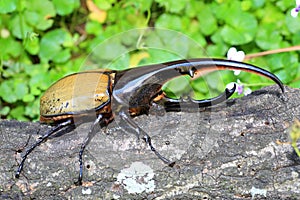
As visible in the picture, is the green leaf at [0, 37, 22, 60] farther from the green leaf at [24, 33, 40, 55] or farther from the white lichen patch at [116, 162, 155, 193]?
the white lichen patch at [116, 162, 155, 193]

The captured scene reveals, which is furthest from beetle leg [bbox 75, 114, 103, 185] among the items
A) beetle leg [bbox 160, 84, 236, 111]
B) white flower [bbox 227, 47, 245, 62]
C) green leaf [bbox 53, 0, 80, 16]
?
green leaf [bbox 53, 0, 80, 16]

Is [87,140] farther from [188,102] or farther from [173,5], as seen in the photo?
[173,5]

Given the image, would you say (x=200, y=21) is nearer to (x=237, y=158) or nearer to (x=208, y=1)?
(x=208, y=1)

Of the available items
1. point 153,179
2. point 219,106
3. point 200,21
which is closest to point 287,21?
point 200,21

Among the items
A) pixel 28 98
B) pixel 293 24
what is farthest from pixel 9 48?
pixel 293 24

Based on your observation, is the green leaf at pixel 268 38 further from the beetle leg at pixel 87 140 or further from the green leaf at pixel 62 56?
the beetle leg at pixel 87 140

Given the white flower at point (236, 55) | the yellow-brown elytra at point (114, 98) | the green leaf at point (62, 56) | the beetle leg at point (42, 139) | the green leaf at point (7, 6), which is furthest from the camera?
the green leaf at point (62, 56)

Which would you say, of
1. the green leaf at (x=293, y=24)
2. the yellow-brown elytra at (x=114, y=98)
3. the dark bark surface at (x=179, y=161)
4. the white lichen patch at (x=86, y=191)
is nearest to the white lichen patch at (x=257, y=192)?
the dark bark surface at (x=179, y=161)
